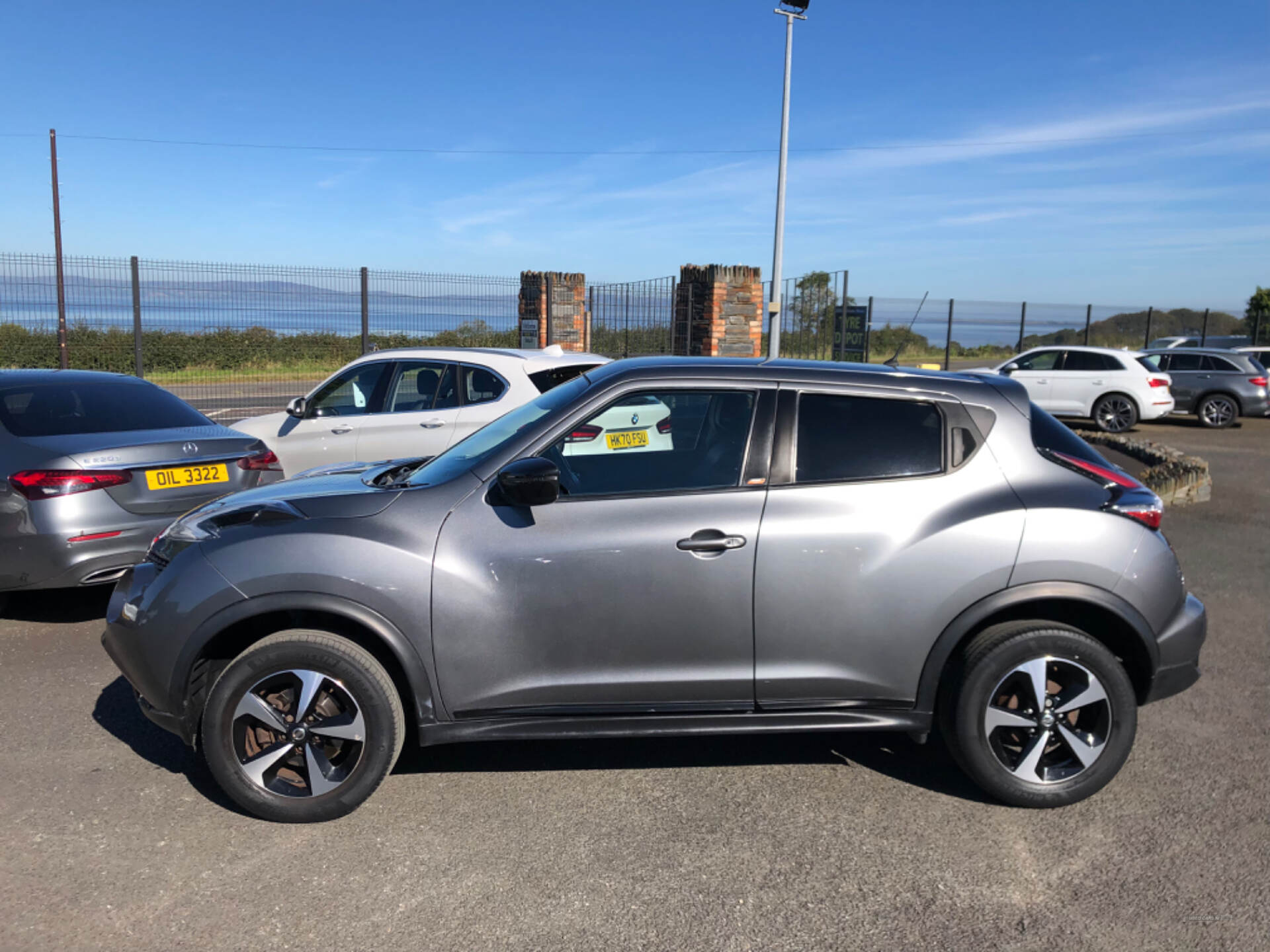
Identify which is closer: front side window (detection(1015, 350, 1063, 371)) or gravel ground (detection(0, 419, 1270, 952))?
gravel ground (detection(0, 419, 1270, 952))

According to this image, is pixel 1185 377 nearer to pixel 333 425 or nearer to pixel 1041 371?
pixel 1041 371

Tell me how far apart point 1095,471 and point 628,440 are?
6.08 ft

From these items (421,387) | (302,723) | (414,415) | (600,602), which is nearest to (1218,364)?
(421,387)

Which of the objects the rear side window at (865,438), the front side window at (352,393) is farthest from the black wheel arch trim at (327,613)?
the front side window at (352,393)

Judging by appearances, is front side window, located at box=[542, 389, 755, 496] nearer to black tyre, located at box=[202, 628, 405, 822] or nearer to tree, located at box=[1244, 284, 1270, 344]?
black tyre, located at box=[202, 628, 405, 822]

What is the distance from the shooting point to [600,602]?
3.63 metres

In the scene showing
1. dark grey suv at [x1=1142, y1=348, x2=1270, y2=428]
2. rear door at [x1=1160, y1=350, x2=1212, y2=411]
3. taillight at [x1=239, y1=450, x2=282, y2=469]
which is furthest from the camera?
rear door at [x1=1160, y1=350, x2=1212, y2=411]

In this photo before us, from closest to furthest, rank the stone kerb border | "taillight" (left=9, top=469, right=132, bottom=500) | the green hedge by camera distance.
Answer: "taillight" (left=9, top=469, right=132, bottom=500)
the stone kerb border
the green hedge

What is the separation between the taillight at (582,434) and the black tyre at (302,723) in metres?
1.12

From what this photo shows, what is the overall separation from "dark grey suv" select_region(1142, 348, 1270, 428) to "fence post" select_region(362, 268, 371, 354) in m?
14.8

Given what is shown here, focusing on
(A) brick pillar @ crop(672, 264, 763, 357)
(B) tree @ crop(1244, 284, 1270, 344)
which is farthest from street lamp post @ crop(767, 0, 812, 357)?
(B) tree @ crop(1244, 284, 1270, 344)

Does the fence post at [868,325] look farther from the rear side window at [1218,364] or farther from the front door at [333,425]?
the front door at [333,425]

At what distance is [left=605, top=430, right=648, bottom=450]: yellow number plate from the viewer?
3975 millimetres

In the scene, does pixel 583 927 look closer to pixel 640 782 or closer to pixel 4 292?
pixel 640 782
